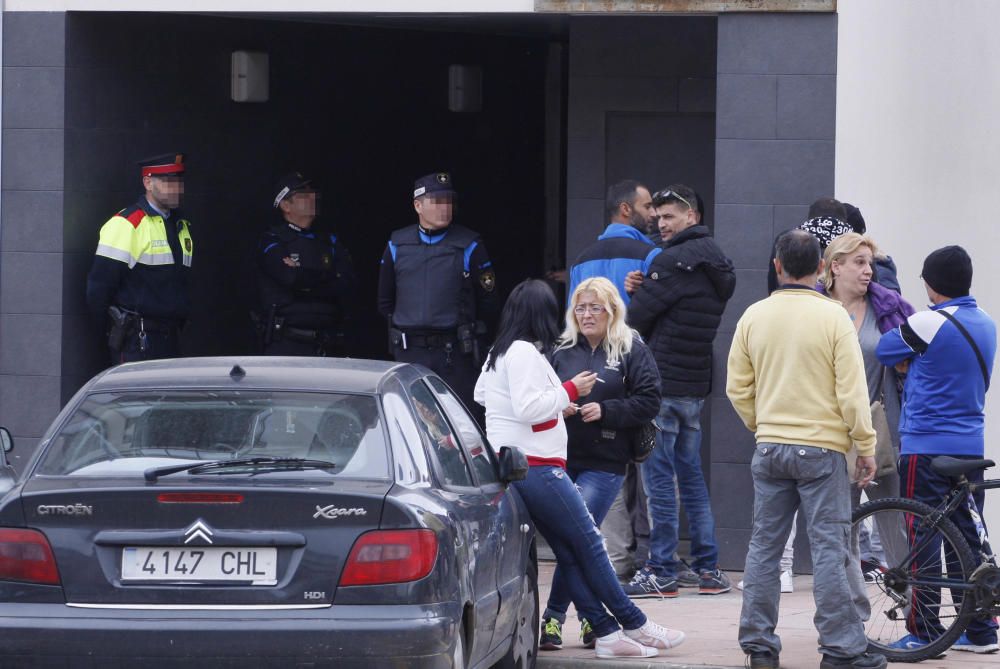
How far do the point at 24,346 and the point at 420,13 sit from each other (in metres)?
3.28

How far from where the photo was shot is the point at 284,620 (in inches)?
201

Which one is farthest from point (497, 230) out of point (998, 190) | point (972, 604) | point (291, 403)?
point (291, 403)

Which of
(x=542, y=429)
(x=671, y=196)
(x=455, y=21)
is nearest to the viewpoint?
(x=542, y=429)

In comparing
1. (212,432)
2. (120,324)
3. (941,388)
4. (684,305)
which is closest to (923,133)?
(684,305)

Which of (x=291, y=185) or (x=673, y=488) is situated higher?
(x=291, y=185)

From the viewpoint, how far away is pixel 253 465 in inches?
Result: 213

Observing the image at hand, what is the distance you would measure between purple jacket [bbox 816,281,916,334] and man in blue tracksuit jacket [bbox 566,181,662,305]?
4.89 ft

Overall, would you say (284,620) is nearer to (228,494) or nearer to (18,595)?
(228,494)

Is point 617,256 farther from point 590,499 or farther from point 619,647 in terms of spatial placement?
point 619,647

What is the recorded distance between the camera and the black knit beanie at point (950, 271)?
24.5 ft

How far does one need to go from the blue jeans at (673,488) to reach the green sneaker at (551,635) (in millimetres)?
1608

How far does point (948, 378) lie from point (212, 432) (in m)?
3.56

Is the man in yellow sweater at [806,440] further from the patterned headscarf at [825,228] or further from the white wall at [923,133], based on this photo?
the white wall at [923,133]

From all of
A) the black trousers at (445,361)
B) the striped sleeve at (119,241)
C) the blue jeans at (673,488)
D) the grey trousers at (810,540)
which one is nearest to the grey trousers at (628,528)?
the blue jeans at (673,488)
